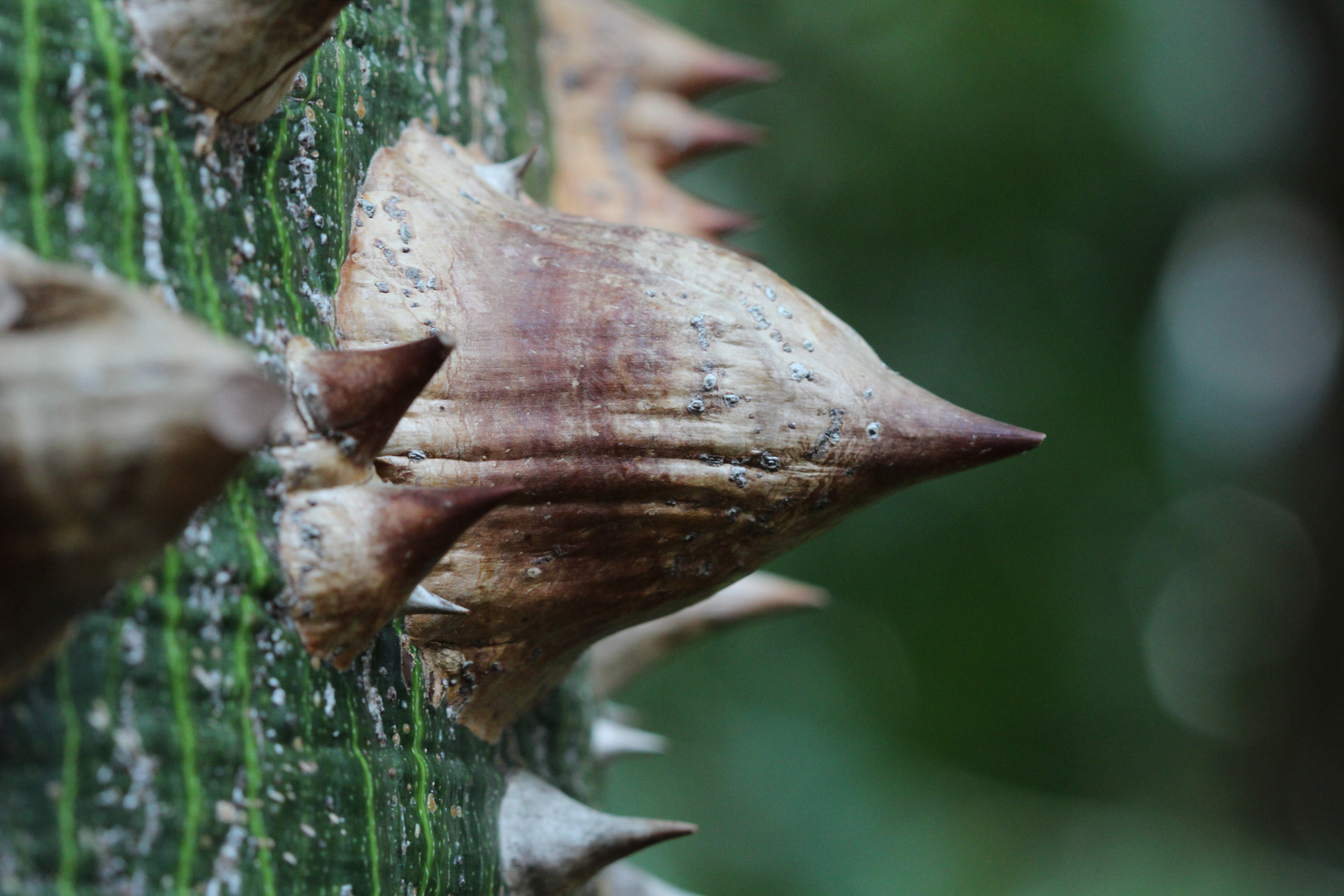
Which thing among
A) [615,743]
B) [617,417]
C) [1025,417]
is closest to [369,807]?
[617,417]

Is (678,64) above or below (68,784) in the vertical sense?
above

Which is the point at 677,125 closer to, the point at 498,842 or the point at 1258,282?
the point at 498,842

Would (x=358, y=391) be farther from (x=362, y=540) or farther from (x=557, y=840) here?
(x=557, y=840)

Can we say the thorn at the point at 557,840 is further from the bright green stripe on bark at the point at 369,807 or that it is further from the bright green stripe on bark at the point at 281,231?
the bright green stripe on bark at the point at 281,231

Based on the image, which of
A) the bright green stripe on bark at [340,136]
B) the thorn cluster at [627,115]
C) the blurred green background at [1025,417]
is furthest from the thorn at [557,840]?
the blurred green background at [1025,417]

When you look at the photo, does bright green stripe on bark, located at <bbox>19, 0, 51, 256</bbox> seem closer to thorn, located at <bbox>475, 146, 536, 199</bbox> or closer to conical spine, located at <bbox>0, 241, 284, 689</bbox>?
conical spine, located at <bbox>0, 241, 284, 689</bbox>
